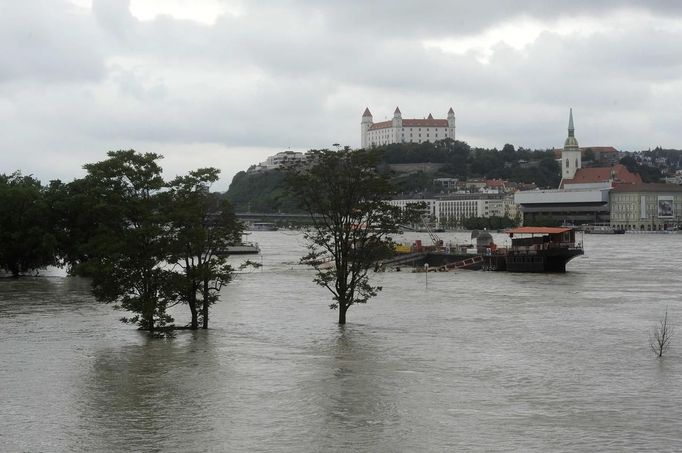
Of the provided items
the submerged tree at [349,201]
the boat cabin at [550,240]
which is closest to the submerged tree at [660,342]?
the submerged tree at [349,201]

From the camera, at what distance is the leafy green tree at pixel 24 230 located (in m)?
66.9

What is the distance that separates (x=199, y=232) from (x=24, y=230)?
38293 mm

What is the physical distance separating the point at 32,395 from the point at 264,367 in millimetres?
7373

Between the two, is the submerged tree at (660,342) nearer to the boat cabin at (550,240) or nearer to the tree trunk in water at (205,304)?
the tree trunk in water at (205,304)

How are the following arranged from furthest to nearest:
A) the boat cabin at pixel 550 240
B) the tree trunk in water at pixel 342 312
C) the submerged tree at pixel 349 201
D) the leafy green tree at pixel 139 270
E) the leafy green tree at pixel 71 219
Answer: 1. the boat cabin at pixel 550 240
2. the leafy green tree at pixel 71 219
3. the tree trunk in water at pixel 342 312
4. the submerged tree at pixel 349 201
5. the leafy green tree at pixel 139 270

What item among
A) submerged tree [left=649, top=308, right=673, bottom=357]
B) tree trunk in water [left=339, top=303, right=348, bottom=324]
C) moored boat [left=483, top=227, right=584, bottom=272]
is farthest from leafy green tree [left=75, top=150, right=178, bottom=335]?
moored boat [left=483, top=227, right=584, bottom=272]

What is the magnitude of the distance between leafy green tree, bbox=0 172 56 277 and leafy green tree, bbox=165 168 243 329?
107 ft

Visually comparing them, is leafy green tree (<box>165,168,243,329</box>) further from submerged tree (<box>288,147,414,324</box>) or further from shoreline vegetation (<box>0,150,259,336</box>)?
submerged tree (<box>288,147,414,324</box>)

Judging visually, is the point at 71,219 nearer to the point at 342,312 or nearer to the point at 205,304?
the point at 205,304

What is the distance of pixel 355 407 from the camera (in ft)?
73.5

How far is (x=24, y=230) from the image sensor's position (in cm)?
6756

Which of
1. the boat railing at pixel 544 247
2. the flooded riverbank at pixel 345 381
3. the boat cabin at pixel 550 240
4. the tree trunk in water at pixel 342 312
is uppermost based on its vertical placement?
→ the boat cabin at pixel 550 240

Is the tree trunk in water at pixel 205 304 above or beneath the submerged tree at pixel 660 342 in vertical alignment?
above

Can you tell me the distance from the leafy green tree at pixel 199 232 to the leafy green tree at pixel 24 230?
32587 mm
